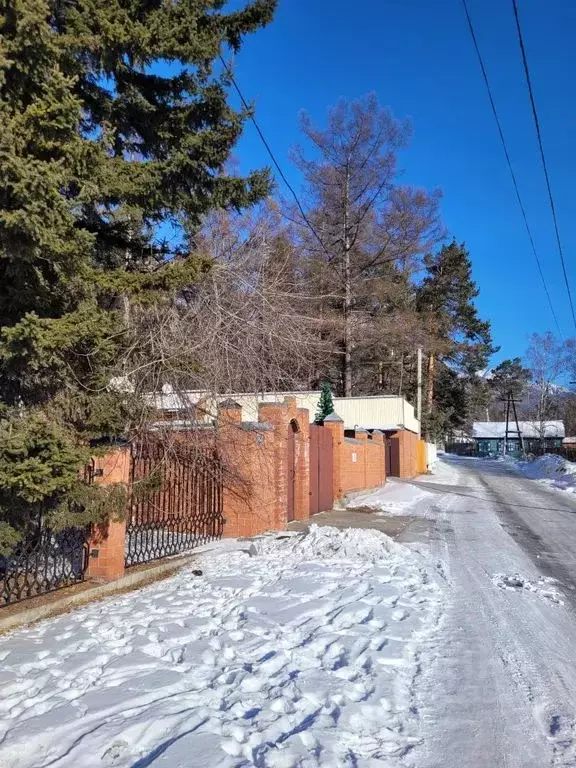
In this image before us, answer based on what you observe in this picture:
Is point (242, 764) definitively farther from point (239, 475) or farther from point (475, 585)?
point (239, 475)

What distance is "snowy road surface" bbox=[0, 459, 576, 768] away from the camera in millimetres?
3303

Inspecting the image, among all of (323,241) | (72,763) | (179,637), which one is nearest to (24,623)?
(179,637)

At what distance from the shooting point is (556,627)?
5.84 metres

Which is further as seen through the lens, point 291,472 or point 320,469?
point 320,469

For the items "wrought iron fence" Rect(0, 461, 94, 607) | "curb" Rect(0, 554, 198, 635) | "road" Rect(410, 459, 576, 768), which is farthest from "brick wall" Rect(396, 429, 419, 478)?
"wrought iron fence" Rect(0, 461, 94, 607)

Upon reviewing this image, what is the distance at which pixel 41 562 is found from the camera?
248 inches

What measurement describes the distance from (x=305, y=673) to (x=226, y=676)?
0.56 metres

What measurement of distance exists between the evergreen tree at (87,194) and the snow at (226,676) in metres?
1.38

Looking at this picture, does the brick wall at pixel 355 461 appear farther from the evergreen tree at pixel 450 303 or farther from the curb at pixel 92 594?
the evergreen tree at pixel 450 303

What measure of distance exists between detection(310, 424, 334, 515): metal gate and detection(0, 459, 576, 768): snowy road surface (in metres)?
6.24

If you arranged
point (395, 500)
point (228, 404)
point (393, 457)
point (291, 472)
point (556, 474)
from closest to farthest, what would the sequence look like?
point (228, 404) → point (291, 472) → point (395, 500) → point (393, 457) → point (556, 474)

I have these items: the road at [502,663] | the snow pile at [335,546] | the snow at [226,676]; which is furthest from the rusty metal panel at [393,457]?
the snow at [226,676]

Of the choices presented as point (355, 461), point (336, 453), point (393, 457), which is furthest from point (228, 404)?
point (393, 457)

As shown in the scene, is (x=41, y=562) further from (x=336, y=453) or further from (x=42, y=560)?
(x=336, y=453)
